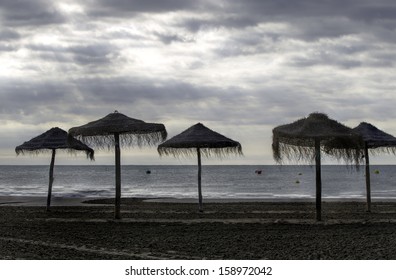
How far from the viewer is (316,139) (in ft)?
49.0

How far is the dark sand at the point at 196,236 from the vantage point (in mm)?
10266

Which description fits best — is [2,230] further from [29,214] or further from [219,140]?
[219,140]

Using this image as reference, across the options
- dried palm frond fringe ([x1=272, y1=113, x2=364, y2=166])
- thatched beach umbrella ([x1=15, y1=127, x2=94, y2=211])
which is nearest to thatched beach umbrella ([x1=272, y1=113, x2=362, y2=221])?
dried palm frond fringe ([x1=272, y1=113, x2=364, y2=166])

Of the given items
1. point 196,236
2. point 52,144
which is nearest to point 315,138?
point 196,236

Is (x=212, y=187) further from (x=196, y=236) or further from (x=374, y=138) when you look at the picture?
(x=196, y=236)

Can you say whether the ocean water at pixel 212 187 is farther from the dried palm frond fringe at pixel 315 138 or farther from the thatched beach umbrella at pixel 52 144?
the thatched beach umbrella at pixel 52 144

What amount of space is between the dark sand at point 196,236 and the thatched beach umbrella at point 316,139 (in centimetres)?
167

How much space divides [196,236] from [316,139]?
14.1 feet

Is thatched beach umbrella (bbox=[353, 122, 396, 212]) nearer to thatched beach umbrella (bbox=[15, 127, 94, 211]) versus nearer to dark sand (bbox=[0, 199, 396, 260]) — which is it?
dark sand (bbox=[0, 199, 396, 260])

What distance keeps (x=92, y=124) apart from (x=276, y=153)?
16.0 feet

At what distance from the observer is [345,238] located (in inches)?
474

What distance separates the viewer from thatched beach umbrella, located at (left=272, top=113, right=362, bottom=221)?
14.9m

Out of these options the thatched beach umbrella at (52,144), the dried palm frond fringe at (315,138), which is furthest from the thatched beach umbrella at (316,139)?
the thatched beach umbrella at (52,144)
